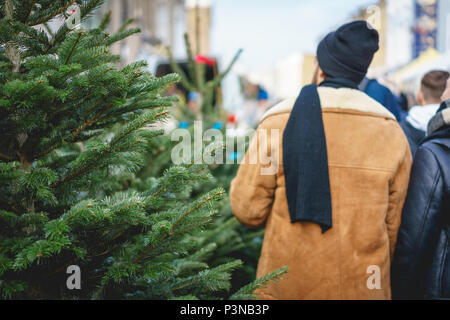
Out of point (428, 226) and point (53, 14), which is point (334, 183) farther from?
point (53, 14)

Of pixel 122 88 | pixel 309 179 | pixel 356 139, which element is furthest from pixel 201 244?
pixel 122 88

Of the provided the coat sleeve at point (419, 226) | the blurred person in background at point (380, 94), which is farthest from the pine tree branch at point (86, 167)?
the blurred person in background at point (380, 94)

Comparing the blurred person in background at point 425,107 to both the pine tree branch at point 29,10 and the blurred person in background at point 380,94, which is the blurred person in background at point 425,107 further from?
the pine tree branch at point 29,10

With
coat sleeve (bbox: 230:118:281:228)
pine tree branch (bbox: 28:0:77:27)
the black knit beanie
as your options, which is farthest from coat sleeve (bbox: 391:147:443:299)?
pine tree branch (bbox: 28:0:77:27)

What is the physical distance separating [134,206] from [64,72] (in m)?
0.44

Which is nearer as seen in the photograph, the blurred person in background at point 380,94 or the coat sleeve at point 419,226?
the coat sleeve at point 419,226

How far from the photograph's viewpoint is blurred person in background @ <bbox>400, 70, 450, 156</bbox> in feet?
8.38

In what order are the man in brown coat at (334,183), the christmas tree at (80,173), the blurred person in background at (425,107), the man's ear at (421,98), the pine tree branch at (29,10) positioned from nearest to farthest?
1. the christmas tree at (80,173)
2. the pine tree branch at (29,10)
3. the man in brown coat at (334,183)
4. the blurred person in background at (425,107)
5. the man's ear at (421,98)

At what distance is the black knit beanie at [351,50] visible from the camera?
6.11ft

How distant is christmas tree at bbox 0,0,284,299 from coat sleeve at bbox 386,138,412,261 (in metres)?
0.86

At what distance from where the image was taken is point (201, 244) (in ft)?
7.00

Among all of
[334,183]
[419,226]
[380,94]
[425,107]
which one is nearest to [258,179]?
[334,183]

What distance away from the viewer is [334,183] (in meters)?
1.79

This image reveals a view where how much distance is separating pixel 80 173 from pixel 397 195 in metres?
1.43
